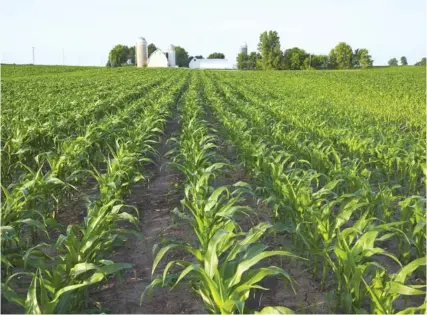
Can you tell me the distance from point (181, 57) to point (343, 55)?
51701 millimetres

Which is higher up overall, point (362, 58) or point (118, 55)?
point (118, 55)

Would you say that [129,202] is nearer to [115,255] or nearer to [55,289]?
[115,255]

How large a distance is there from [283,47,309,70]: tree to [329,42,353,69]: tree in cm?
518

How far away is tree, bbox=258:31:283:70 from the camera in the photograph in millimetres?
69812

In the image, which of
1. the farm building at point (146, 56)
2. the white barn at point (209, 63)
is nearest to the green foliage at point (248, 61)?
the farm building at point (146, 56)

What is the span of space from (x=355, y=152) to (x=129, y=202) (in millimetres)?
3463

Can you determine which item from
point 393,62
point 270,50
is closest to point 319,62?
point 270,50

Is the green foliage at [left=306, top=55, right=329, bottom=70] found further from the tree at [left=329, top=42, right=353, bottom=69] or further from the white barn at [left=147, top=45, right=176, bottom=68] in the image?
the white barn at [left=147, top=45, right=176, bottom=68]

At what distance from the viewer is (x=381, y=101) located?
48.9 ft

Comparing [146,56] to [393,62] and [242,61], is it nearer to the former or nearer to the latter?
[242,61]

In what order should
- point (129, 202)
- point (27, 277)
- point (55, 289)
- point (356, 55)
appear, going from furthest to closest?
point (356, 55) < point (129, 202) < point (27, 277) < point (55, 289)

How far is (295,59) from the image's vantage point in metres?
68.4

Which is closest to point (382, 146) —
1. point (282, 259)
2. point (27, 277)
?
point (282, 259)

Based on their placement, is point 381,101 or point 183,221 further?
point 381,101
